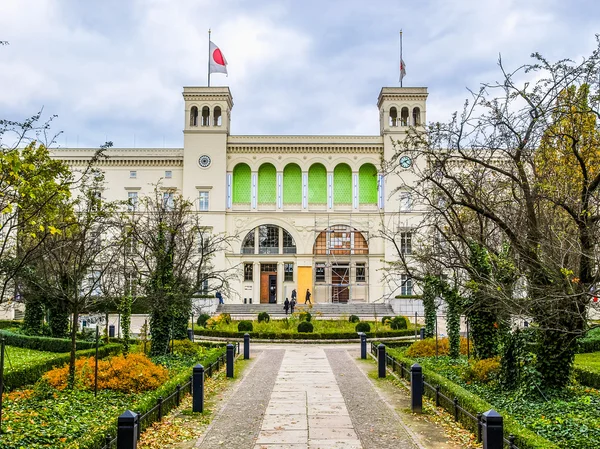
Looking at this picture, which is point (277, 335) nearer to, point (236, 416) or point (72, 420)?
point (236, 416)

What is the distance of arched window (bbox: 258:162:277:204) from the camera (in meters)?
53.3

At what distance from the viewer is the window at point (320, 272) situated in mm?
52312

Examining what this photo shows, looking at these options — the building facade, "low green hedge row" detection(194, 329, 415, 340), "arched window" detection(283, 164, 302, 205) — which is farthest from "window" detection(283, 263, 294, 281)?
"low green hedge row" detection(194, 329, 415, 340)

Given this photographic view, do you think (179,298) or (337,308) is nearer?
(179,298)

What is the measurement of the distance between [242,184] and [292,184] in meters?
4.56

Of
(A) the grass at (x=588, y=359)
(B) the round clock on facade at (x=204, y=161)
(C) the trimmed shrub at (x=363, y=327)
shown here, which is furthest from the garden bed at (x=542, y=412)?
(B) the round clock on facade at (x=204, y=161)

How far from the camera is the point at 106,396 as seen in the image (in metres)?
12.9

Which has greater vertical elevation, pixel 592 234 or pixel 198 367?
pixel 592 234

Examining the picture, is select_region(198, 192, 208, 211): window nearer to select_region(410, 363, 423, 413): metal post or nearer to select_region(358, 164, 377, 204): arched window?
select_region(358, 164, 377, 204): arched window

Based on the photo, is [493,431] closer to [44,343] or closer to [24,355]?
[24,355]

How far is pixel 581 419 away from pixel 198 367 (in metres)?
7.36

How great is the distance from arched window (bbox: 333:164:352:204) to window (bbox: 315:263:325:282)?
5.86 metres

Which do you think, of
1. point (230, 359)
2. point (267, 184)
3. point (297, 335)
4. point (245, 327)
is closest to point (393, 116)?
point (267, 184)

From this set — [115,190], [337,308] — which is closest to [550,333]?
[337,308]
